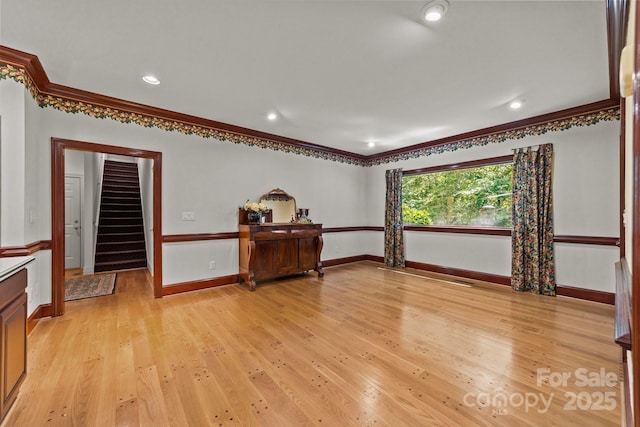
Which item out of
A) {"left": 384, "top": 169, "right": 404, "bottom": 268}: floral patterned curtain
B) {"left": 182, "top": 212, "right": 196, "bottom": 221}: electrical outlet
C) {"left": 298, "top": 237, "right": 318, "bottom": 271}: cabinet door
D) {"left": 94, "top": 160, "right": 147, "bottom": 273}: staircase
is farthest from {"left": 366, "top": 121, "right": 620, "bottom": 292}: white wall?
{"left": 94, "top": 160, "right": 147, "bottom": 273}: staircase

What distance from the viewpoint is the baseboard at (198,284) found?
148 inches

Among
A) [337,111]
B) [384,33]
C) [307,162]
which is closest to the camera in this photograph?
[384,33]

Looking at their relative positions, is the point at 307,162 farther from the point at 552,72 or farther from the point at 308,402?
the point at 308,402

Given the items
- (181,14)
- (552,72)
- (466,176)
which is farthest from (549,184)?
(181,14)

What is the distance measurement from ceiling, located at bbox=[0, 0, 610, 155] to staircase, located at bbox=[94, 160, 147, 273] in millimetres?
3690

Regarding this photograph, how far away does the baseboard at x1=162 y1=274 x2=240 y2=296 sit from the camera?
3.76m

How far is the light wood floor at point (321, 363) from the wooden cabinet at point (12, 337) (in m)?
0.19

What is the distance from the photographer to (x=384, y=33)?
2076 millimetres

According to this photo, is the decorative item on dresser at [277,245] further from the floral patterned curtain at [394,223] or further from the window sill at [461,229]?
the window sill at [461,229]

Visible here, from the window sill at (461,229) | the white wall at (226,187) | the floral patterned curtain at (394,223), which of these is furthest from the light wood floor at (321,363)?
the floral patterned curtain at (394,223)

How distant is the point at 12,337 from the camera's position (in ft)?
4.98

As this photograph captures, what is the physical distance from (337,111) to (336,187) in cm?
238

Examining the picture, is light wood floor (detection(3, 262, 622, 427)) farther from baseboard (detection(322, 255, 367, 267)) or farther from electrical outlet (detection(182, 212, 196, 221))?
baseboard (detection(322, 255, 367, 267))

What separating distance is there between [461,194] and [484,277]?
1.45 meters
